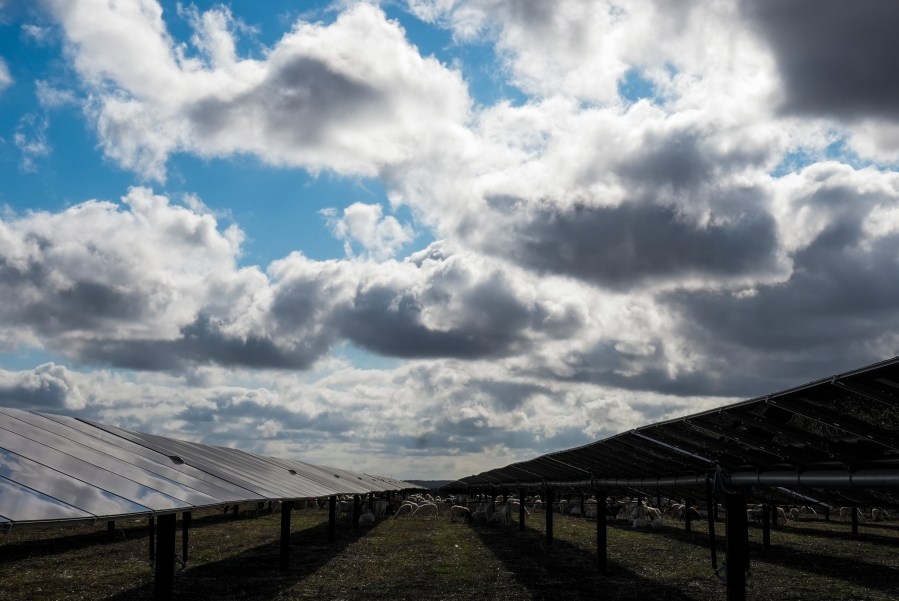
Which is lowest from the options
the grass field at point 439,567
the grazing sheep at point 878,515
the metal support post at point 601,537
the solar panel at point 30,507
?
the grazing sheep at point 878,515

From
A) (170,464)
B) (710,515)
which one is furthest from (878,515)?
(170,464)

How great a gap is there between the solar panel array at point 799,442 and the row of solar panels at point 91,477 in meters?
10.7

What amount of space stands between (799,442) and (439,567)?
15795 millimetres

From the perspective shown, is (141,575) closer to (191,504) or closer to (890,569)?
(191,504)

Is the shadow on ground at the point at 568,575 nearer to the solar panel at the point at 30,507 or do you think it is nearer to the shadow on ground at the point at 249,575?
the shadow on ground at the point at 249,575

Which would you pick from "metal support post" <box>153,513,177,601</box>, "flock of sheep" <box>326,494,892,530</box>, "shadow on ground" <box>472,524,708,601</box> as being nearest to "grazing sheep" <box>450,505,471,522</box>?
"flock of sheep" <box>326,494,892,530</box>

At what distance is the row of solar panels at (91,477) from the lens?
32.8 feet

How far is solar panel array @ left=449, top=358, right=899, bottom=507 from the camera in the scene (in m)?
12.7

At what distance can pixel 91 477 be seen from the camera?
41.4 ft

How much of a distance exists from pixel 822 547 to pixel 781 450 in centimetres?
2418

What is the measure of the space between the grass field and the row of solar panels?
4.61 metres

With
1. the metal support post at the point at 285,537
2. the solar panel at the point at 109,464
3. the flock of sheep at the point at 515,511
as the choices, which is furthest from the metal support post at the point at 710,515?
the flock of sheep at the point at 515,511

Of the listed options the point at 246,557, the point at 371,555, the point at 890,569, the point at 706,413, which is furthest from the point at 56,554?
the point at 890,569

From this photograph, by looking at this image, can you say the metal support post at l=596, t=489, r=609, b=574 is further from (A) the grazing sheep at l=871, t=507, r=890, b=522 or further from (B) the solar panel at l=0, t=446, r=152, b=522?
(A) the grazing sheep at l=871, t=507, r=890, b=522
